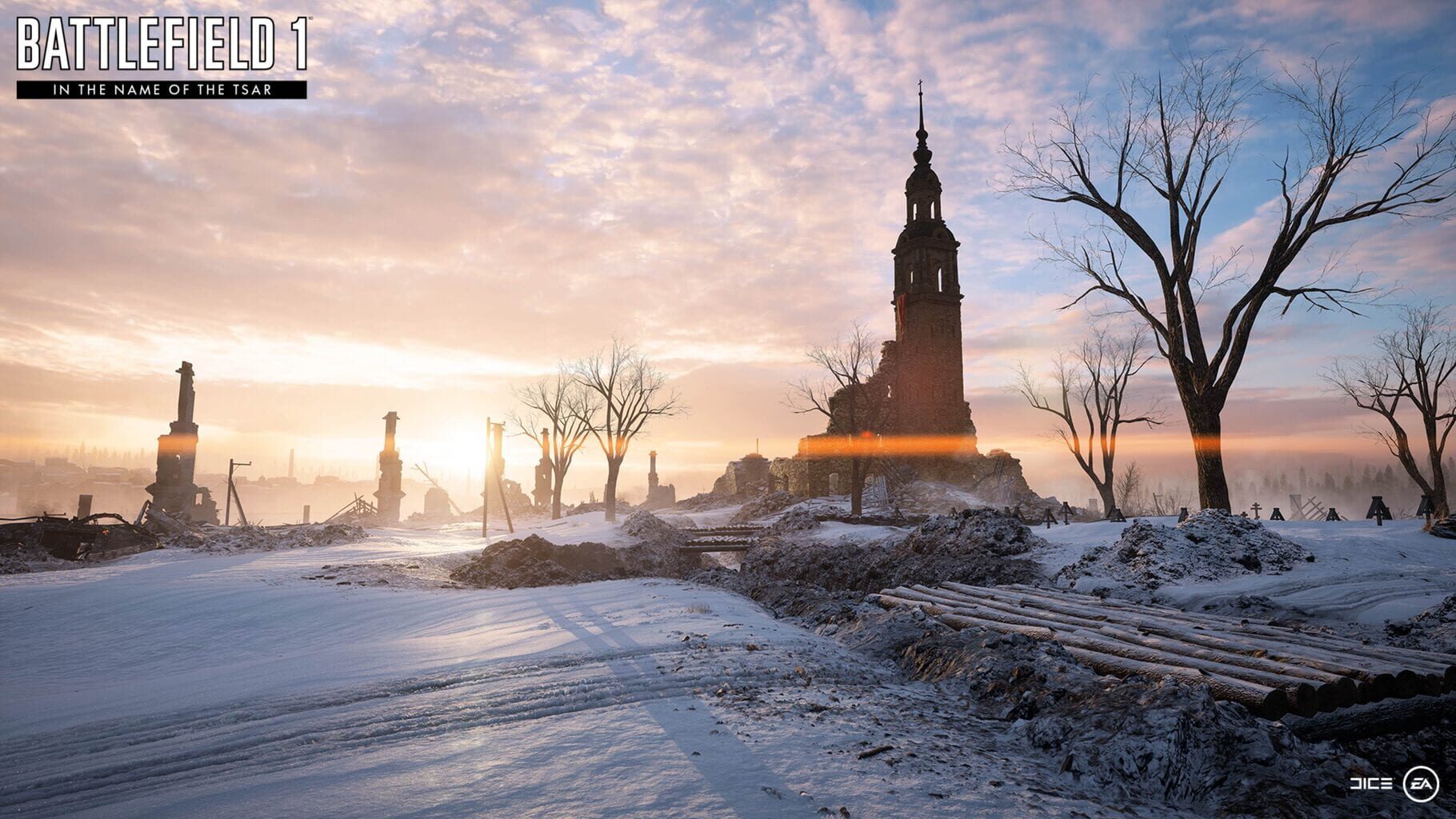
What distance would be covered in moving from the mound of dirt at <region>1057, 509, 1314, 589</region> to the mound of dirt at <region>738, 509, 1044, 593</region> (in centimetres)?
122

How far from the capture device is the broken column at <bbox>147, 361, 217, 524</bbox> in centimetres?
2469

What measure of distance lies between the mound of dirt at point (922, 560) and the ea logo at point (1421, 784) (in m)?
7.17

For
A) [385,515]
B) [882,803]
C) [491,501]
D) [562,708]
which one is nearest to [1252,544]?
[882,803]

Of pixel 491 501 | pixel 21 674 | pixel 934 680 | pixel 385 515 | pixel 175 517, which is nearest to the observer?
pixel 934 680

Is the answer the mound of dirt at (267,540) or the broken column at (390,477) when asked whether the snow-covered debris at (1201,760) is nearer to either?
the mound of dirt at (267,540)

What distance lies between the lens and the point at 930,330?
36.5 meters

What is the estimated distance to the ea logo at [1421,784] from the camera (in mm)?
3602

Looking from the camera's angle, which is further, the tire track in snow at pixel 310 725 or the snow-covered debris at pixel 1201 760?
the tire track in snow at pixel 310 725

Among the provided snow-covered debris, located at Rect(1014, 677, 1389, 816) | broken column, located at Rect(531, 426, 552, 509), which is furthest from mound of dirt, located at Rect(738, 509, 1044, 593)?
broken column, located at Rect(531, 426, 552, 509)

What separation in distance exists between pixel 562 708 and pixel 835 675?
2.36 m

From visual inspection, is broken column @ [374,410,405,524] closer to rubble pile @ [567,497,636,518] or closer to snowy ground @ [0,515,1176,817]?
Result: rubble pile @ [567,497,636,518]

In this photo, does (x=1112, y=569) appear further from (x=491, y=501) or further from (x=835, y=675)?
(x=491, y=501)

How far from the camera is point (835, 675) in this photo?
565 centimetres

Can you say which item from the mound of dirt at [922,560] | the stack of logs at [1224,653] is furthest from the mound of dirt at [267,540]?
the stack of logs at [1224,653]
